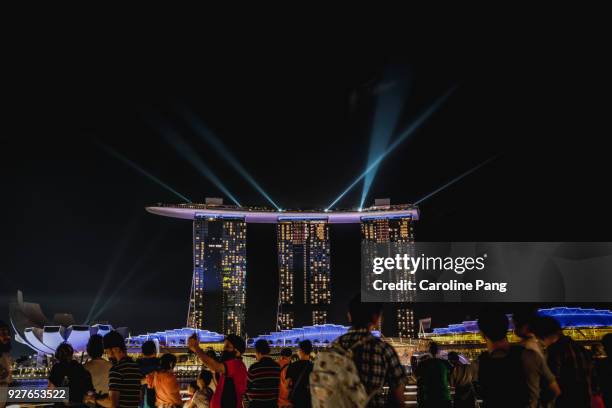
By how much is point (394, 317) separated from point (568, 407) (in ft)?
339

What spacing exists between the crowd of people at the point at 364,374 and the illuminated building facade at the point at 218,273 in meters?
95.8

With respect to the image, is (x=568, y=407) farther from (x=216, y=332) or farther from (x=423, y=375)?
(x=216, y=332)

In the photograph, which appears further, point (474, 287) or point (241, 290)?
point (241, 290)

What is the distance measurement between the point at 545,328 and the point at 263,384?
314cm

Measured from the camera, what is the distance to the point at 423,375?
6.45 m

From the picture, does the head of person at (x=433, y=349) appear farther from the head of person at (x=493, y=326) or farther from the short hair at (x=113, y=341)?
the short hair at (x=113, y=341)

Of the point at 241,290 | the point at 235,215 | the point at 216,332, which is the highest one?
the point at 235,215

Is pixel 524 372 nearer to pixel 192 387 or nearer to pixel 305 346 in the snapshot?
pixel 305 346

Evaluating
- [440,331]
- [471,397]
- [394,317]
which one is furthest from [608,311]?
[471,397]

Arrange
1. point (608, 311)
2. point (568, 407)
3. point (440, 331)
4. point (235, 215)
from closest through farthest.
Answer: point (568, 407), point (608, 311), point (440, 331), point (235, 215)

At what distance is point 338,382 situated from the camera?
379cm

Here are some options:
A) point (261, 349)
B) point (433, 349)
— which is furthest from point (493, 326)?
point (261, 349)

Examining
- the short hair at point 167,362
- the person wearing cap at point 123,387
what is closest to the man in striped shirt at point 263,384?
the short hair at point 167,362

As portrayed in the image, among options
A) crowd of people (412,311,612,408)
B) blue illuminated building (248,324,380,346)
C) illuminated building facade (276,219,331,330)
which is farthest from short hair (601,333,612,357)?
illuminated building facade (276,219,331,330)
